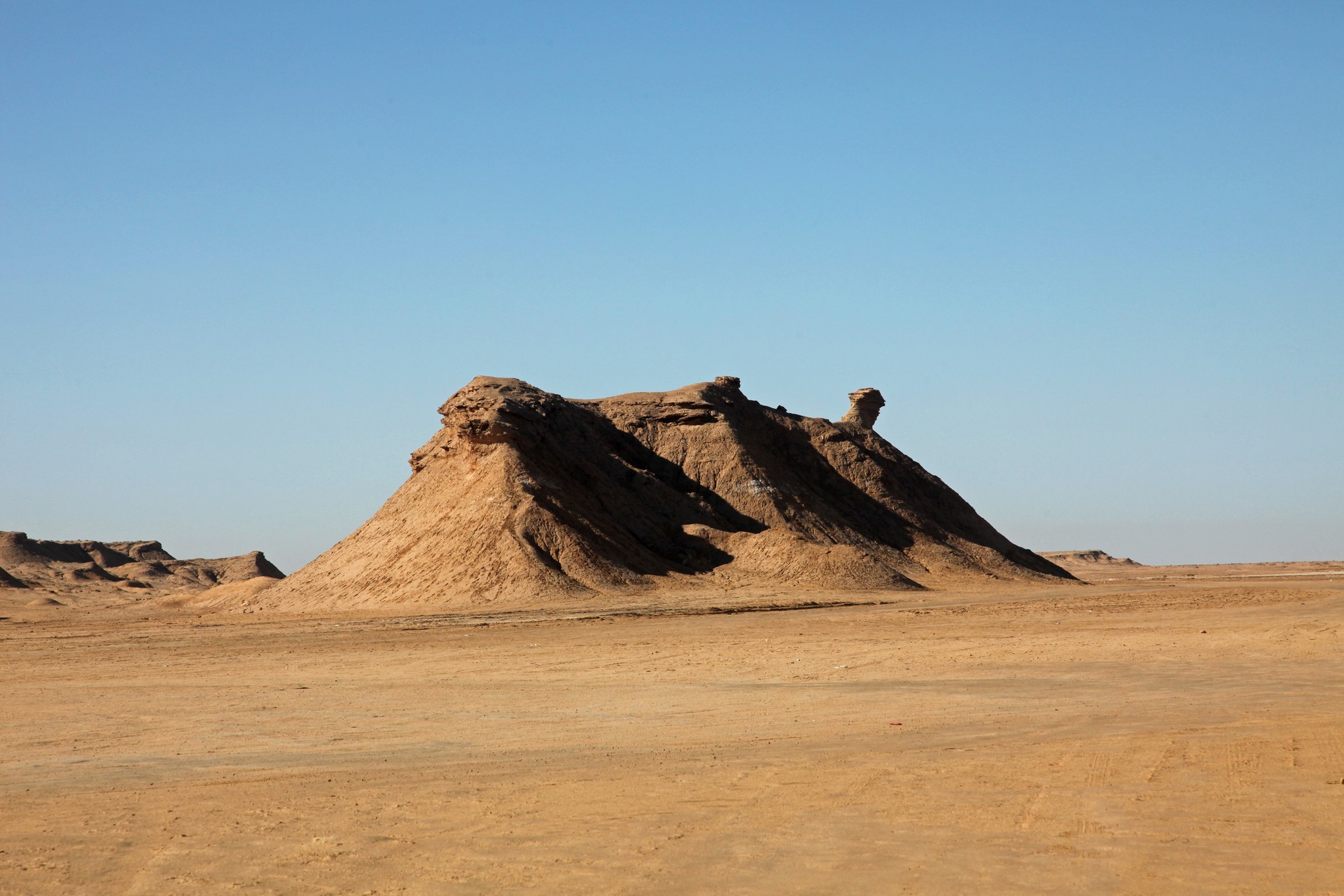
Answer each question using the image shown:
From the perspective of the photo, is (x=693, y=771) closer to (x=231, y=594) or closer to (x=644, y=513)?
(x=644, y=513)

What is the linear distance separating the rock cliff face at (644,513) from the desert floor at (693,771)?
76.5 feet

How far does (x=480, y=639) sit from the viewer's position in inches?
1177

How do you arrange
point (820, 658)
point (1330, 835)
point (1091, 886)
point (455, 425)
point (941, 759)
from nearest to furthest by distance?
1. point (1091, 886)
2. point (1330, 835)
3. point (941, 759)
4. point (820, 658)
5. point (455, 425)

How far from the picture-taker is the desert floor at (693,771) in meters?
8.41

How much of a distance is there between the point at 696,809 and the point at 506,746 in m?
4.17

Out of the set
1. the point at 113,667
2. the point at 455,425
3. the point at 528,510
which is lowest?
the point at 113,667

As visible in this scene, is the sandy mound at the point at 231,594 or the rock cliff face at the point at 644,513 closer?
the rock cliff face at the point at 644,513

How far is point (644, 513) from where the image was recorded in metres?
58.4

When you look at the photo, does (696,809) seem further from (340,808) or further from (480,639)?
(480,639)

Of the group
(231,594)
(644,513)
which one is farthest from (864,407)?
(231,594)

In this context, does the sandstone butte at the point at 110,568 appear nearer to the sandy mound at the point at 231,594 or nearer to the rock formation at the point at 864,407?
the sandy mound at the point at 231,594

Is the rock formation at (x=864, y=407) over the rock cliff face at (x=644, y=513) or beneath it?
over

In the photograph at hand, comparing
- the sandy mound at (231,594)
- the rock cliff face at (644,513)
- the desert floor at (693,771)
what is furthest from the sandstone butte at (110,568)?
the desert floor at (693,771)

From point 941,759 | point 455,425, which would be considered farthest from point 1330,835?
point 455,425
